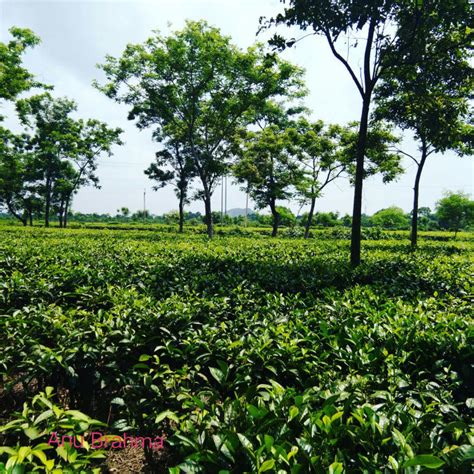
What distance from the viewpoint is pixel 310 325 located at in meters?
3.37

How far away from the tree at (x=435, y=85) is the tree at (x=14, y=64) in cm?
1820

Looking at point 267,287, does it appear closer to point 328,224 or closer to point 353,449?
point 353,449

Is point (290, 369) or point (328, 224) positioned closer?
point (290, 369)

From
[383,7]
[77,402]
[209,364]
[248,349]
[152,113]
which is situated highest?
[152,113]

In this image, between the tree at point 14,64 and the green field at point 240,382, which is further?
the tree at point 14,64

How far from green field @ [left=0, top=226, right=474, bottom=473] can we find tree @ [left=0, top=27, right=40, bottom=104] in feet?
55.4

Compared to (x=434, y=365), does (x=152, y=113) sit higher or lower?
higher

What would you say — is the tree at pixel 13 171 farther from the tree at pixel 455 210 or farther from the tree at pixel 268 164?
the tree at pixel 455 210

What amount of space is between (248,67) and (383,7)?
461 inches

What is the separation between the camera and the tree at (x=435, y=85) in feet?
26.8

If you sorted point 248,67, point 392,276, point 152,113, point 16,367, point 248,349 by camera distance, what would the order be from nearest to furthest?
point 16,367 → point 248,349 → point 392,276 → point 248,67 → point 152,113

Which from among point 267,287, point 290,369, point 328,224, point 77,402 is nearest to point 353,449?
point 290,369

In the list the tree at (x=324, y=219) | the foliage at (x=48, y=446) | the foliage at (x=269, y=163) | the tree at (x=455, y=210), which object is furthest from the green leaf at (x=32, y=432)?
the tree at (x=324, y=219)

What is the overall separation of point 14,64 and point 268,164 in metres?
19.4
